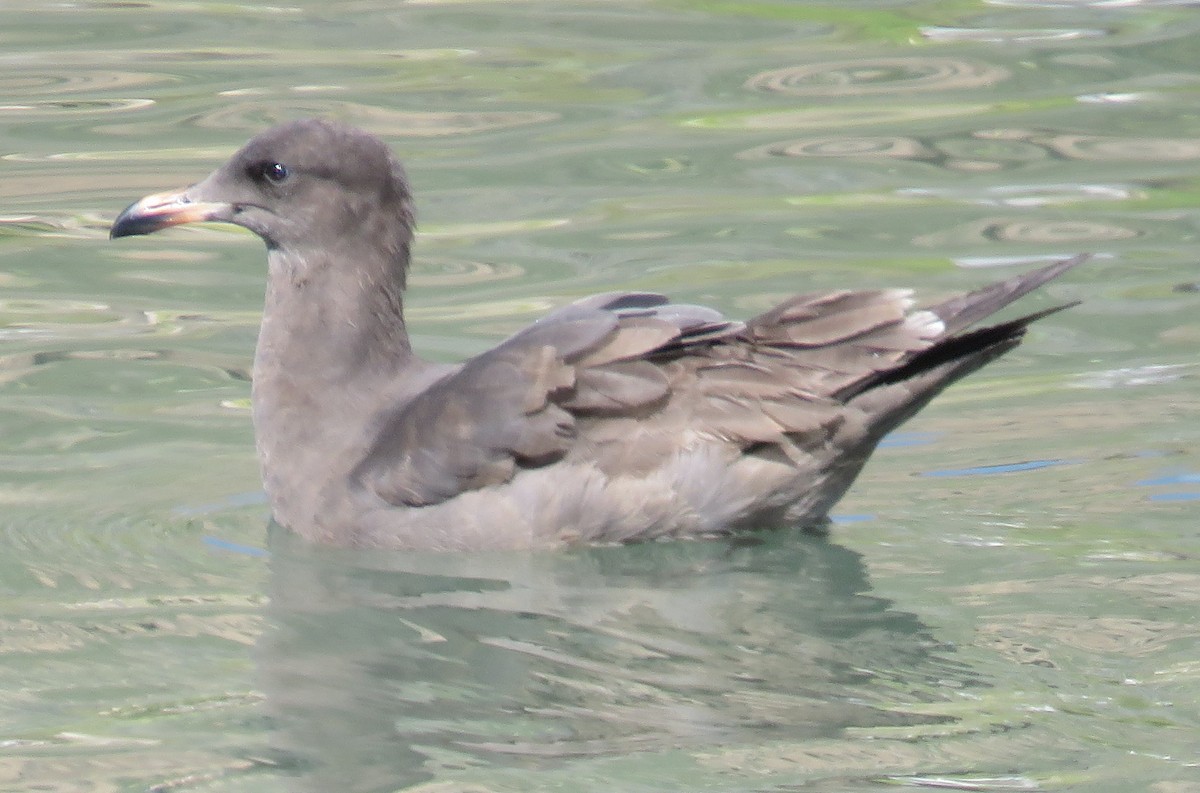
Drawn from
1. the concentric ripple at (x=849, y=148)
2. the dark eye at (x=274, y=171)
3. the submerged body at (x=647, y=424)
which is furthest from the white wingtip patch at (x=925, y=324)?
the concentric ripple at (x=849, y=148)

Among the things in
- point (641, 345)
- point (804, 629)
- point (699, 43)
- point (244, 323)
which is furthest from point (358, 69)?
point (804, 629)

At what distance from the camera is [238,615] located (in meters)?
6.73

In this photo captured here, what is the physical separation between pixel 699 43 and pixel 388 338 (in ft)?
20.5

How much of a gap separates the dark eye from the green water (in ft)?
3.63

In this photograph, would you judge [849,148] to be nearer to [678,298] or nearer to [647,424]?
[678,298]

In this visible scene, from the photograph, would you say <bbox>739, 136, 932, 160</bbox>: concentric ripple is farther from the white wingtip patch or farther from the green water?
the white wingtip patch

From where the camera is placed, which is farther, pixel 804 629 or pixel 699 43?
pixel 699 43

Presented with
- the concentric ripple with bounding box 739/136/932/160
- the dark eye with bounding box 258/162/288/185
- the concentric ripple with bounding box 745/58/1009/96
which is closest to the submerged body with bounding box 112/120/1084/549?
the dark eye with bounding box 258/162/288/185

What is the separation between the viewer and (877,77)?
43.3 feet

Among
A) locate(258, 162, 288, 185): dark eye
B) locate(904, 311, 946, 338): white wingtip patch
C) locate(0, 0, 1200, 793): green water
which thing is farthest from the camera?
locate(258, 162, 288, 185): dark eye

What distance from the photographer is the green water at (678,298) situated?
5750mm

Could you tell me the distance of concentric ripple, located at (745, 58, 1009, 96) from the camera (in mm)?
12992

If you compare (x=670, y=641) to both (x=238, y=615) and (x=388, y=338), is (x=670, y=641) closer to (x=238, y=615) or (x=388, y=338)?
(x=238, y=615)

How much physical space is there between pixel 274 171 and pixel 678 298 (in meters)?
2.63
